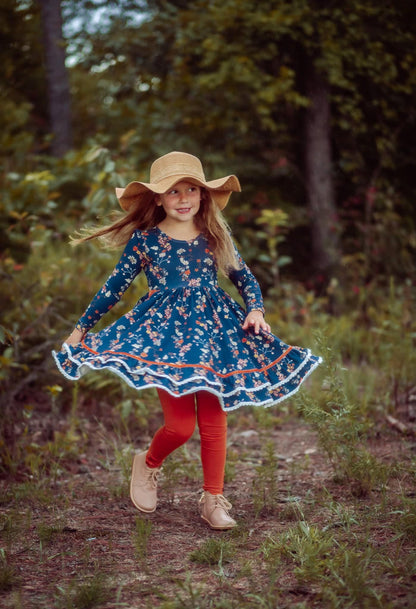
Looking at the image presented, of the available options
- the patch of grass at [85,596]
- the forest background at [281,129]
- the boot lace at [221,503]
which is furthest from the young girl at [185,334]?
the forest background at [281,129]

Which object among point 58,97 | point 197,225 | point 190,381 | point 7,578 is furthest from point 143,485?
point 58,97

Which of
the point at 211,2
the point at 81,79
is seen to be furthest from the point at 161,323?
the point at 81,79

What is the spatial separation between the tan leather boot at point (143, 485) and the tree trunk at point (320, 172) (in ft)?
16.2

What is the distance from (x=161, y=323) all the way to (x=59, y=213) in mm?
4425

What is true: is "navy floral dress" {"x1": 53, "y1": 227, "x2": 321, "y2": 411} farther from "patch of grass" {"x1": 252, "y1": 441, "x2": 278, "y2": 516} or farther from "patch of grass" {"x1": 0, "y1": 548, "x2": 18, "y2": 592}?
"patch of grass" {"x1": 0, "y1": 548, "x2": 18, "y2": 592}

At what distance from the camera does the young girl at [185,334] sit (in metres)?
2.62

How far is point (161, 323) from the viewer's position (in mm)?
2766

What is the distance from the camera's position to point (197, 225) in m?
3.04

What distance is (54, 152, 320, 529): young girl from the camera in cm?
262

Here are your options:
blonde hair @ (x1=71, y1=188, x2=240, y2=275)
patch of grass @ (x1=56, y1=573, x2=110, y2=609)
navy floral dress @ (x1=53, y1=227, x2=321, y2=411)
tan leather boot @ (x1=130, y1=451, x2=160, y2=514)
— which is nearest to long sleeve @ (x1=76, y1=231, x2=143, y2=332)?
navy floral dress @ (x1=53, y1=227, x2=321, y2=411)

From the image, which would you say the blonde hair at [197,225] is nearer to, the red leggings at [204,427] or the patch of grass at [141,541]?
the red leggings at [204,427]

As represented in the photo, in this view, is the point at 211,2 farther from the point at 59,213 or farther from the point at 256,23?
the point at 59,213

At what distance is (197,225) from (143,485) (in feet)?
3.99

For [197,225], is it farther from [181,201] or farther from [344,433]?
[344,433]
